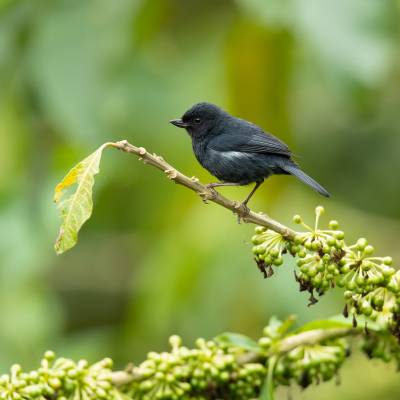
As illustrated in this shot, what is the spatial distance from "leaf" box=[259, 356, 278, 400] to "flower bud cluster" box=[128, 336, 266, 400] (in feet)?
0.10

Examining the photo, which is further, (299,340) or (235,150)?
(235,150)

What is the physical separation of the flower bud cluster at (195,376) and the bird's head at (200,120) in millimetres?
1730

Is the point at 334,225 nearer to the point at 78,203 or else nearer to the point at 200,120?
the point at 78,203

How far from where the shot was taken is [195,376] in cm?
293

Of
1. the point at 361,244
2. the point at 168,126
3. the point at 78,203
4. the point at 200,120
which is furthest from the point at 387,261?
the point at 168,126

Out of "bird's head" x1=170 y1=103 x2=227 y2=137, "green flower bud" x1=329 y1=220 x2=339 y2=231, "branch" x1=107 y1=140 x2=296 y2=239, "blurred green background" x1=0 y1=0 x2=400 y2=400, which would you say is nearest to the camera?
→ "branch" x1=107 y1=140 x2=296 y2=239

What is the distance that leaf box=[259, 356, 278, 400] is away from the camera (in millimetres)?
2930

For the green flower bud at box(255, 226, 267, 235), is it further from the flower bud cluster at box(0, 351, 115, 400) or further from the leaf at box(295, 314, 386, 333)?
the flower bud cluster at box(0, 351, 115, 400)

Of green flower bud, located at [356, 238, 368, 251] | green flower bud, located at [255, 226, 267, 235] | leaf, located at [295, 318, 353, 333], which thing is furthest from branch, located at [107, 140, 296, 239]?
leaf, located at [295, 318, 353, 333]

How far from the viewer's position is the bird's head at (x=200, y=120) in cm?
457

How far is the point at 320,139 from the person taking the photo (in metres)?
7.78

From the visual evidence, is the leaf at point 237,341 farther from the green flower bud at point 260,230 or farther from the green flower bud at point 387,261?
the green flower bud at point 387,261

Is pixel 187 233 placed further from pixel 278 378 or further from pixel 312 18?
pixel 278 378

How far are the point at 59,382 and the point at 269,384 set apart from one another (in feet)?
2.18
